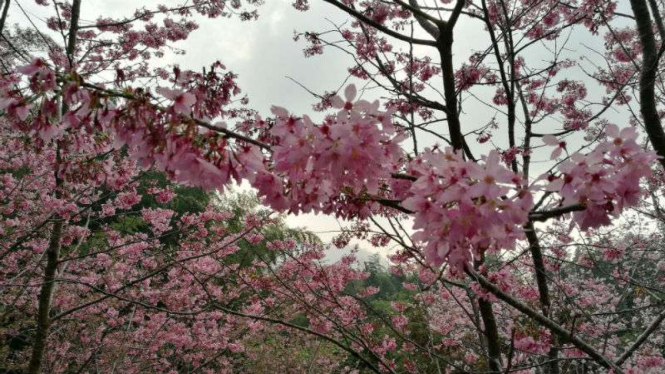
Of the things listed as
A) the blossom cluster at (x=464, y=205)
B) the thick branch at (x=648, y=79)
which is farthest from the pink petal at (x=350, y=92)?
the thick branch at (x=648, y=79)

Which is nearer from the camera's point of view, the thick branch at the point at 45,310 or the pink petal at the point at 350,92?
the pink petal at the point at 350,92

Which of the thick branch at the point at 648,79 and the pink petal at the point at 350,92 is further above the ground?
the thick branch at the point at 648,79

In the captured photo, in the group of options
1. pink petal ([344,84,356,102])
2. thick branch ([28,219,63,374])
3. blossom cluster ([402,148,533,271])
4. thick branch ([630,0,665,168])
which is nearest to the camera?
blossom cluster ([402,148,533,271])

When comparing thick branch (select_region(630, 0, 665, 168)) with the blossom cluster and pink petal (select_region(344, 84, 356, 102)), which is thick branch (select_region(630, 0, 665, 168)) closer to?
the blossom cluster

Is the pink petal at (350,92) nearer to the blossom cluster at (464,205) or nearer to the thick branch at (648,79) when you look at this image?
the blossom cluster at (464,205)

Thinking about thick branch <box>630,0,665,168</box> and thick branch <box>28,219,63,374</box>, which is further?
thick branch <box>28,219,63,374</box>

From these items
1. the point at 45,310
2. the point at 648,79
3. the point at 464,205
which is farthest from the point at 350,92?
the point at 45,310

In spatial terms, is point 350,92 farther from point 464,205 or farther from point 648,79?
point 648,79

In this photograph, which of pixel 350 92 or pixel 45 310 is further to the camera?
pixel 45 310

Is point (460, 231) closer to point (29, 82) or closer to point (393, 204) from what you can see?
point (393, 204)

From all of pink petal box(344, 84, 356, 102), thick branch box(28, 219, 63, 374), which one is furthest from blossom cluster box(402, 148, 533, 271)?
thick branch box(28, 219, 63, 374)

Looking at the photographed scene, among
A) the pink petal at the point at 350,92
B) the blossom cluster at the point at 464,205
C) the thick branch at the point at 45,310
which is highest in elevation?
the thick branch at the point at 45,310

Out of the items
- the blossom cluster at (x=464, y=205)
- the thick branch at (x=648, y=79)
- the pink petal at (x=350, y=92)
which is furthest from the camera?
the thick branch at (x=648, y=79)

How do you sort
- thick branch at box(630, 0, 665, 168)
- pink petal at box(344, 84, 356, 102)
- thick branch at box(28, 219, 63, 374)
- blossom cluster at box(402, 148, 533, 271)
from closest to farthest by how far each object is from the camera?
blossom cluster at box(402, 148, 533, 271), pink petal at box(344, 84, 356, 102), thick branch at box(630, 0, 665, 168), thick branch at box(28, 219, 63, 374)
